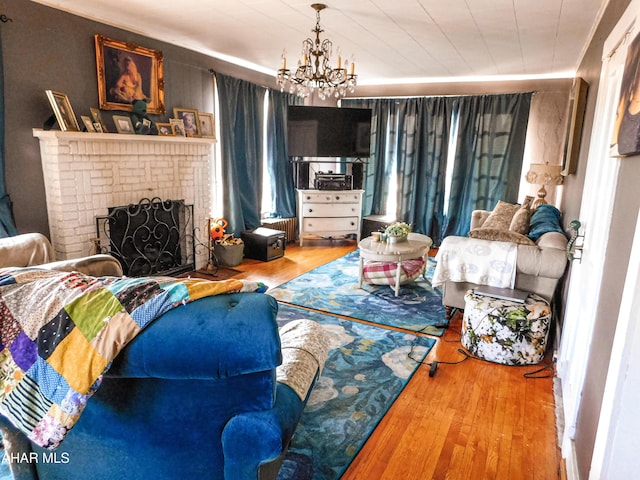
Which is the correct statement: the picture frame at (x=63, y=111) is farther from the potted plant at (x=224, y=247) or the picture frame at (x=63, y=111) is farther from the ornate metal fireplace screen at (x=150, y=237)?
the potted plant at (x=224, y=247)

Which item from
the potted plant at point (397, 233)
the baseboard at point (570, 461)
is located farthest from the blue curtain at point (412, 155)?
the baseboard at point (570, 461)

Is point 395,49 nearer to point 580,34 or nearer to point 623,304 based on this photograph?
→ point 580,34

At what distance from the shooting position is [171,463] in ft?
3.97

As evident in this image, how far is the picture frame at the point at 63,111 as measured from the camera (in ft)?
10.3

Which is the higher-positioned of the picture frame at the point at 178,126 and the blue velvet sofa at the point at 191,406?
the picture frame at the point at 178,126

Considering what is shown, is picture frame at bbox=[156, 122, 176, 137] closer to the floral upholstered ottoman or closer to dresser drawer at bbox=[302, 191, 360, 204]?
dresser drawer at bbox=[302, 191, 360, 204]

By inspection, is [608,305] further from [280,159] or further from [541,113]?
[280,159]

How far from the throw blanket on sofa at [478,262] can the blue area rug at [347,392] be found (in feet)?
1.75

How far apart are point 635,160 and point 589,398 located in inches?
35.6

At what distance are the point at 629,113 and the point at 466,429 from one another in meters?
1.57

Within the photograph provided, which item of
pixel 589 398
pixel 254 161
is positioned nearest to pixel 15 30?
pixel 254 161

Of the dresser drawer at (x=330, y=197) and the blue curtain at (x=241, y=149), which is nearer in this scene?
the blue curtain at (x=241, y=149)

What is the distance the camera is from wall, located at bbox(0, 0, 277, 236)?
9.85ft

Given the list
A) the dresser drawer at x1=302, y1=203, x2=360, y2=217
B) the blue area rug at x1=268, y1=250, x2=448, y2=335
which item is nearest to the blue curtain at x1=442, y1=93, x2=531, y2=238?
the dresser drawer at x1=302, y1=203, x2=360, y2=217
